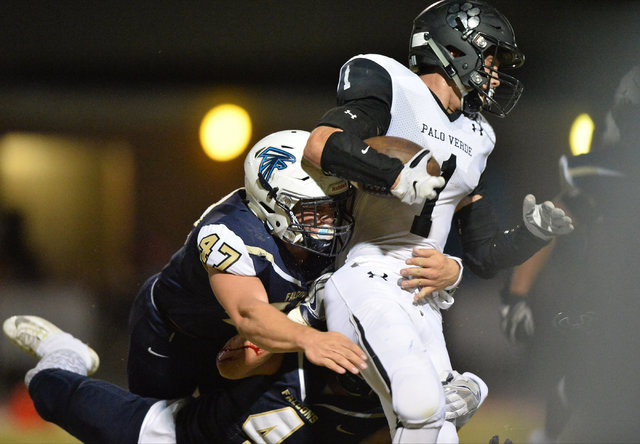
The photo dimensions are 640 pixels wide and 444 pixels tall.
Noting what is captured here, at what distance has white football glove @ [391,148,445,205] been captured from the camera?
5.89ft

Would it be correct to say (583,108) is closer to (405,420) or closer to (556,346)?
(556,346)

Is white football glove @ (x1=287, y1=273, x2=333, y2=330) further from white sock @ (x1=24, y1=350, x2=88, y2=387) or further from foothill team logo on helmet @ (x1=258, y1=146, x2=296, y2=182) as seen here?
white sock @ (x1=24, y1=350, x2=88, y2=387)

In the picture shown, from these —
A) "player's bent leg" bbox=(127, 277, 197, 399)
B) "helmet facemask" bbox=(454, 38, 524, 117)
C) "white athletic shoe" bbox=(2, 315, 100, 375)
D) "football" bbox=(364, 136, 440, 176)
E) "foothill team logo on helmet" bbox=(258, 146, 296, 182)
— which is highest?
"helmet facemask" bbox=(454, 38, 524, 117)

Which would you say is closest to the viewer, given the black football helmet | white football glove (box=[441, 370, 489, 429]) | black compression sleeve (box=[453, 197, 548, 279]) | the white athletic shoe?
white football glove (box=[441, 370, 489, 429])

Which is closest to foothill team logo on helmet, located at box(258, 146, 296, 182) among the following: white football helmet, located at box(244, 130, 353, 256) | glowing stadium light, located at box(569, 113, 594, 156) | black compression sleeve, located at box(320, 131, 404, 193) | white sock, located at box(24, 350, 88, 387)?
white football helmet, located at box(244, 130, 353, 256)

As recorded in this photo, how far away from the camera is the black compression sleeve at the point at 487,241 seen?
92.4 inches

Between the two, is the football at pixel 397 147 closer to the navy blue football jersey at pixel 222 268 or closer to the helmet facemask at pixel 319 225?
the helmet facemask at pixel 319 225

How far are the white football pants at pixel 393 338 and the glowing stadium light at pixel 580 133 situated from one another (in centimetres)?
217

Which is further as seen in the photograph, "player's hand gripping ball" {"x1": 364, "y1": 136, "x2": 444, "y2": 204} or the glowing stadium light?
the glowing stadium light

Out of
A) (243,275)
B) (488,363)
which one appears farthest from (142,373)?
(488,363)

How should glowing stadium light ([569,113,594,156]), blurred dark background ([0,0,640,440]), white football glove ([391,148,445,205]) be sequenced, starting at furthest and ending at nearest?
glowing stadium light ([569,113,594,156]) → blurred dark background ([0,0,640,440]) → white football glove ([391,148,445,205])

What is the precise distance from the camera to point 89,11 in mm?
3820

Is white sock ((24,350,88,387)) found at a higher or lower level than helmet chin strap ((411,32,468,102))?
lower

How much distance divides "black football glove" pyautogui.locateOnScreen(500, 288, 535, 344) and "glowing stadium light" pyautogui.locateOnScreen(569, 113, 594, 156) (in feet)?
2.73
